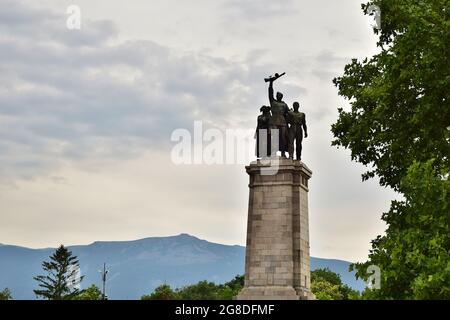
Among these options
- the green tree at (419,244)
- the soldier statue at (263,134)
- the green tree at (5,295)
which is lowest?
the green tree at (419,244)

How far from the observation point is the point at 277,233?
96.5 feet

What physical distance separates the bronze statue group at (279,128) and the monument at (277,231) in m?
0.62

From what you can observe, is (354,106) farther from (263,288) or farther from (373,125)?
(263,288)

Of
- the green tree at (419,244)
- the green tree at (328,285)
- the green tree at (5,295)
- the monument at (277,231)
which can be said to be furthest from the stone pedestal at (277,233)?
the green tree at (5,295)

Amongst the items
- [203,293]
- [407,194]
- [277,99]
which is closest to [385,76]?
[407,194]

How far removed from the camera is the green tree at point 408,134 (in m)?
21.6

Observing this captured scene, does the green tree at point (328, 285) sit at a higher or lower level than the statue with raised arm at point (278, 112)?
lower

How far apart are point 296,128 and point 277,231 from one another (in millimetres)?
4891

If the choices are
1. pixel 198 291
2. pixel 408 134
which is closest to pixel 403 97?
pixel 408 134

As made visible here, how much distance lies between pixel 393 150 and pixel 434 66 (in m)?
3.34

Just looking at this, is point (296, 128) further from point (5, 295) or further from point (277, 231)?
point (5, 295)

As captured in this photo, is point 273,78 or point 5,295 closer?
point 273,78

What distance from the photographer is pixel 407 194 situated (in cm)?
2317

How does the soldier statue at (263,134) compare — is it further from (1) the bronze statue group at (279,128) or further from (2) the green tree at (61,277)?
(2) the green tree at (61,277)
